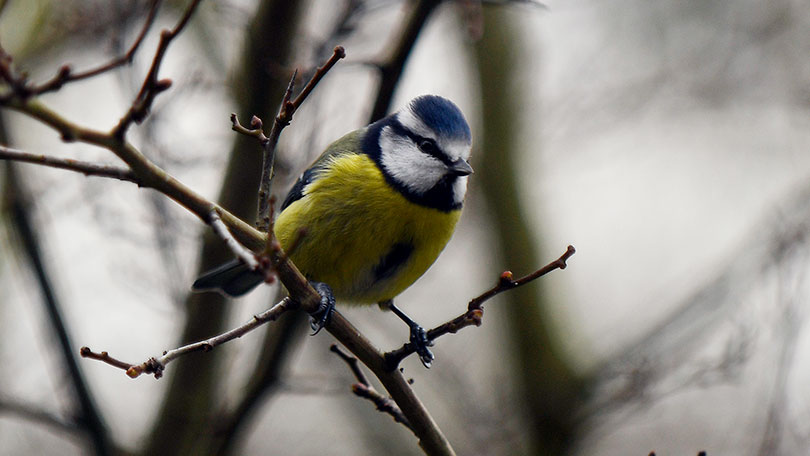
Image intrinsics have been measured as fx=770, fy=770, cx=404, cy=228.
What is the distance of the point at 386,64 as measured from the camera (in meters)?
3.63

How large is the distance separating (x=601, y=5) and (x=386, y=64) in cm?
474

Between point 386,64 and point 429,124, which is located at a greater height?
point 386,64

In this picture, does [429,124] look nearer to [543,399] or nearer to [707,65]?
[543,399]

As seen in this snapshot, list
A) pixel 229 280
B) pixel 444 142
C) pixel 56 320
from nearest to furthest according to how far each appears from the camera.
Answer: pixel 444 142 < pixel 56 320 < pixel 229 280

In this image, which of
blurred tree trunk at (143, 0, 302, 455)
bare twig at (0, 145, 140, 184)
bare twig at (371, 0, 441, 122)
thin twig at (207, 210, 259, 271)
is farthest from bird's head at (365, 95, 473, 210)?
bare twig at (0, 145, 140, 184)

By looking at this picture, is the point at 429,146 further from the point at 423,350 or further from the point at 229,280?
the point at 229,280

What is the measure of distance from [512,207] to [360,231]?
12.2ft

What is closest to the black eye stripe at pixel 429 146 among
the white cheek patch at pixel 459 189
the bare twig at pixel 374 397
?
the white cheek patch at pixel 459 189

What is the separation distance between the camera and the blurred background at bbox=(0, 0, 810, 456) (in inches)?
161

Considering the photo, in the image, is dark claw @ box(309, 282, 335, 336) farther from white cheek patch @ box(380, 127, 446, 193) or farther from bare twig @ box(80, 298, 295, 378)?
white cheek patch @ box(380, 127, 446, 193)

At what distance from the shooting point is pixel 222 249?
430 cm

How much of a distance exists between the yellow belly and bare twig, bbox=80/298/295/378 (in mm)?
1235

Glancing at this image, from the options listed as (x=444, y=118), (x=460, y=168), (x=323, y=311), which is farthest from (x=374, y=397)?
(x=444, y=118)

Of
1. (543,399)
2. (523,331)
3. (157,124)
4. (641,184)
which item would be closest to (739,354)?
(543,399)
